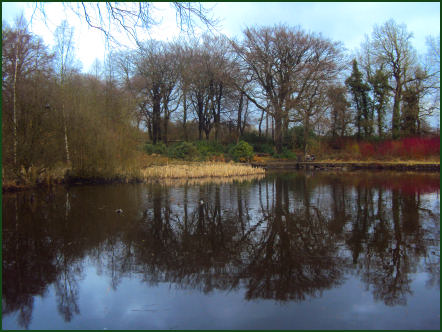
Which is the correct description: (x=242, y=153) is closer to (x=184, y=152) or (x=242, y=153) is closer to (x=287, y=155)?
(x=287, y=155)

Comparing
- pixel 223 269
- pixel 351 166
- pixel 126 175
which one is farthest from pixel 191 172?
pixel 223 269

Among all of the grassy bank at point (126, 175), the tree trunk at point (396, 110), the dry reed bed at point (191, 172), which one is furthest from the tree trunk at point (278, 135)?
the dry reed bed at point (191, 172)

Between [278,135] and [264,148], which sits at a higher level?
[278,135]

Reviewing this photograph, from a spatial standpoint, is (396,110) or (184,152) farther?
(396,110)

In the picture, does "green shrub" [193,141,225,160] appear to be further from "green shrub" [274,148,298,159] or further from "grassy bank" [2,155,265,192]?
"grassy bank" [2,155,265,192]

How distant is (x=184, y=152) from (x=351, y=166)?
1402 cm

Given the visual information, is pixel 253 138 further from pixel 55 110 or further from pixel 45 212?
pixel 45 212

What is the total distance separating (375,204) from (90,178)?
1318 cm

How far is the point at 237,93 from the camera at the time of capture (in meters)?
38.8

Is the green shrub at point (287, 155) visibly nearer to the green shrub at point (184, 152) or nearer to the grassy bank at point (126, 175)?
the green shrub at point (184, 152)

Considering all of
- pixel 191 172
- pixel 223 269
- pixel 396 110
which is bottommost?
pixel 223 269

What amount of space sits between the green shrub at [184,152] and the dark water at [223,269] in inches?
755

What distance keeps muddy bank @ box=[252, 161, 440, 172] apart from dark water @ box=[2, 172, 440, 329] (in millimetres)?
18767

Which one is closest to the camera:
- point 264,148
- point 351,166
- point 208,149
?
point 351,166
